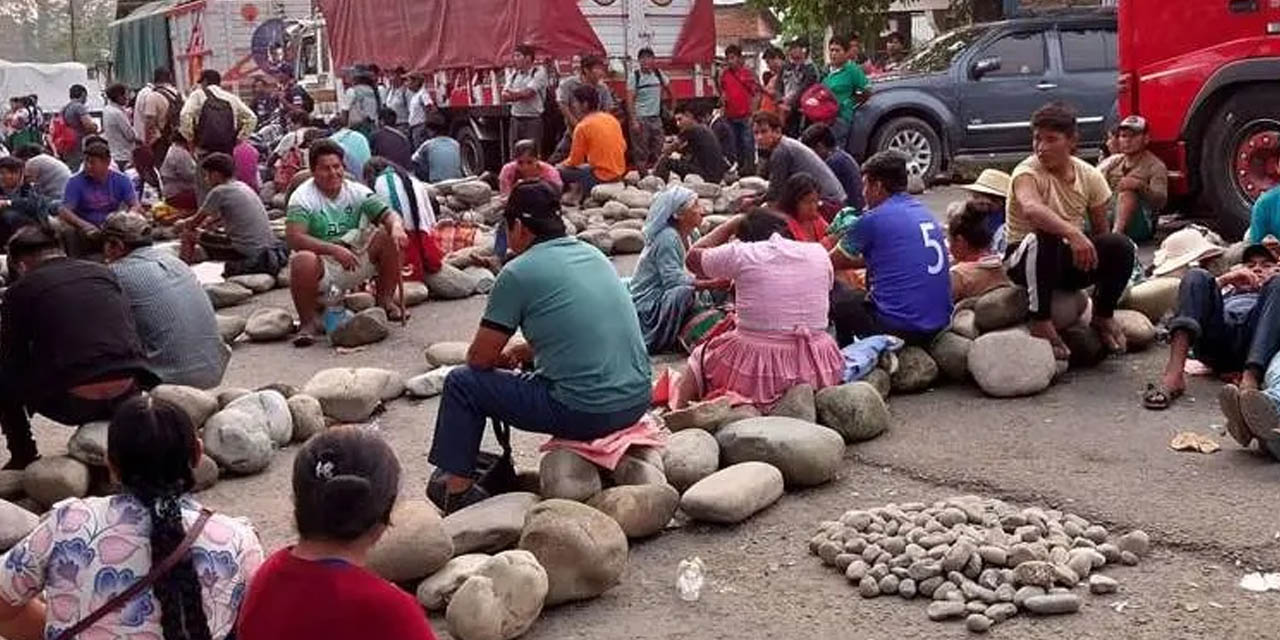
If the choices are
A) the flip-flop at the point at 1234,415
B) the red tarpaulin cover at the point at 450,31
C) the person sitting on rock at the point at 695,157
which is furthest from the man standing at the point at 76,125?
the flip-flop at the point at 1234,415

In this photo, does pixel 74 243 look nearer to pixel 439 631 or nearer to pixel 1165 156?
pixel 439 631

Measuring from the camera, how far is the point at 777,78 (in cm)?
1873

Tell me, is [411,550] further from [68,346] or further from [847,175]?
[847,175]

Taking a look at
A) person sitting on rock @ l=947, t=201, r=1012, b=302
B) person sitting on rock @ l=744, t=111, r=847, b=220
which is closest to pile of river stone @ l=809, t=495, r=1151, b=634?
person sitting on rock @ l=947, t=201, r=1012, b=302

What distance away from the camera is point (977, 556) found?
446 centimetres

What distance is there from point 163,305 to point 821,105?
9338mm

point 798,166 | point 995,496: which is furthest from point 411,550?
point 798,166

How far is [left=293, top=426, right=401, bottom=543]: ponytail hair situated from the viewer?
2564 millimetres

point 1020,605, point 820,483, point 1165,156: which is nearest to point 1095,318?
point 820,483

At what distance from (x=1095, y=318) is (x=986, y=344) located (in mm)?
709

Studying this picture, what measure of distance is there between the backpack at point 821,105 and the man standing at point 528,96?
13.6ft

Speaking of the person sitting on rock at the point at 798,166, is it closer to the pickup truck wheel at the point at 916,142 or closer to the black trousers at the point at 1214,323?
the black trousers at the point at 1214,323

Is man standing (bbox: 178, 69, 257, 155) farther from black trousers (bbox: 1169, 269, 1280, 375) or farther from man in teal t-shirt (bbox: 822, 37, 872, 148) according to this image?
black trousers (bbox: 1169, 269, 1280, 375)

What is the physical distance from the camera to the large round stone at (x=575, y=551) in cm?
445
